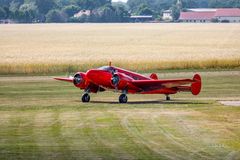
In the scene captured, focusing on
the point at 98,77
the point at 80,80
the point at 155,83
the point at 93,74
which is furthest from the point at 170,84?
the point at 80,80

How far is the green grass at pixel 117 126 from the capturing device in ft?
63.2

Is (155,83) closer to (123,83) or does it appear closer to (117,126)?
(123,83)

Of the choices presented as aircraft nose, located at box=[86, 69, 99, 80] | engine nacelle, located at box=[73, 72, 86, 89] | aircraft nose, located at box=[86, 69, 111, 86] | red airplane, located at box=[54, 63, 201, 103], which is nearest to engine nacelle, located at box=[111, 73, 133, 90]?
red airplane, located at box=[54, 63, 201, 103]

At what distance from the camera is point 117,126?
23.6m

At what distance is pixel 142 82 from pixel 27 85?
990 cm

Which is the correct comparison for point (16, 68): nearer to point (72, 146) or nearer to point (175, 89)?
point (175, 89)

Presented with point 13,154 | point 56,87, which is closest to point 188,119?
point 13,154

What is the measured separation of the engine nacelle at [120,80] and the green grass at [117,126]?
30.9 inches

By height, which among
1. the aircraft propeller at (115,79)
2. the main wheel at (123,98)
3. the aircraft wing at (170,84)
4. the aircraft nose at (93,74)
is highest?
the aircraft nose at (93,74)

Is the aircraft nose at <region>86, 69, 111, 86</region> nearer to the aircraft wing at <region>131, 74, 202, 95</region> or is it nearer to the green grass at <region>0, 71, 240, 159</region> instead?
the green grass at <region>0, 71, 240, 159</region>

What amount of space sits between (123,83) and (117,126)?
7.11 meters

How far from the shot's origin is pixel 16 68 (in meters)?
48.8

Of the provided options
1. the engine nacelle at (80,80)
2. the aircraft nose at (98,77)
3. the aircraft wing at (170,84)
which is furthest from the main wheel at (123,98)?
the engine nacelle at (80,80)

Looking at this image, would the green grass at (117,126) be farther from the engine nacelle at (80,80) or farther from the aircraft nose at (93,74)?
the aircraft nose at (93,74)
